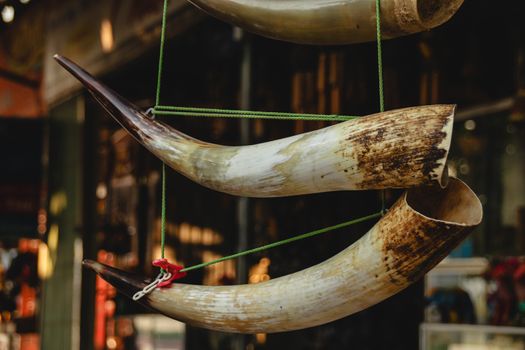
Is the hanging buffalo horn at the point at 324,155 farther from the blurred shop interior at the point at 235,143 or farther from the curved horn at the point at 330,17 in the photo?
the blurred shop interior at the point at 235,143

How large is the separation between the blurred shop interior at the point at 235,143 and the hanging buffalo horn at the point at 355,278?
6.98 feet

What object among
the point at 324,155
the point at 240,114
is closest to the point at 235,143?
the point at 240,114

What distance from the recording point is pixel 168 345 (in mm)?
6109

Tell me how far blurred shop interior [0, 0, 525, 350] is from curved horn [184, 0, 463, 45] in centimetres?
205

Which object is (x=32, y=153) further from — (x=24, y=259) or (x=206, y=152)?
(x=206, y=152)

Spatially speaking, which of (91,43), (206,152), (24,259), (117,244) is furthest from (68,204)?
(206,152)

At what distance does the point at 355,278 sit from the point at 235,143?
9.84ft

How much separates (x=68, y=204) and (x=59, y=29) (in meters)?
1.45

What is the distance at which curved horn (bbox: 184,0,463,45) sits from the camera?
218cm

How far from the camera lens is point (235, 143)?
4898 millimetres

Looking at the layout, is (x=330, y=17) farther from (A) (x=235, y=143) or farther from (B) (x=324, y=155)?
(A) (x=235, y=143)

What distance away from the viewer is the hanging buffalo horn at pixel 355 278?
187cm

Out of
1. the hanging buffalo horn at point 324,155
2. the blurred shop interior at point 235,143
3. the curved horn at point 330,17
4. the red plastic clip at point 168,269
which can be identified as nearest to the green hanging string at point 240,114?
the hanging buffalo horn at point 324,155

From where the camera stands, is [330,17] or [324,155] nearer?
[324,155]
